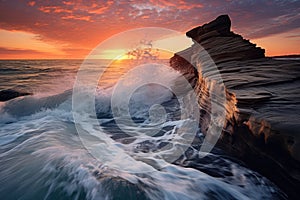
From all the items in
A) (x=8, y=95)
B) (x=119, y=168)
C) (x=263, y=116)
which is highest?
(x=263, y=116)

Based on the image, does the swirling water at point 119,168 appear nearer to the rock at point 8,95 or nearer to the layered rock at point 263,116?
the layered rock at point 263,116

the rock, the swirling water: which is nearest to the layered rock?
the swirling water

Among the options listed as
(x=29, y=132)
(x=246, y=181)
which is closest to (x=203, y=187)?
(x=246, y=181)

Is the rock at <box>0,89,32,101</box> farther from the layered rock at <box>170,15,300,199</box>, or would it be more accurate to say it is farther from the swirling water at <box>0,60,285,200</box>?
the layered rock at <box>170,15,300,199</box>

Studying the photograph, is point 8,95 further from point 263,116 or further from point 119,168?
point 263,116

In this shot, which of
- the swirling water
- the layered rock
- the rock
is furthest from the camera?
the rock

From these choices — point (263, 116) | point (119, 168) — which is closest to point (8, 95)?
point (119, 168)

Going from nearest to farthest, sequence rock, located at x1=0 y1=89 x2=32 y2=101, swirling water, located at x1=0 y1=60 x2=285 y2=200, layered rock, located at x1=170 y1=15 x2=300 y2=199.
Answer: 1. layered rock, located at x1=170 y1=15 x2=300 y2=199
2. swirling water, located at x1=0 y1=60 x2=285 y2=200
3. rock, located at x1=0 y1=89 x2=32 y2=101

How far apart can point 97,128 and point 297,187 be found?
5203mm

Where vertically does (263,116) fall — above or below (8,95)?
above

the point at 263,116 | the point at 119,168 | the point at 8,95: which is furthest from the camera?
the point at 8,95

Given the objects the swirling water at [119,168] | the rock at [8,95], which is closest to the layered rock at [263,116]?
the swirling water at [119,168]

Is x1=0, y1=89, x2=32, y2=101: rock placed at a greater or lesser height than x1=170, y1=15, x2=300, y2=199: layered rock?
lesser

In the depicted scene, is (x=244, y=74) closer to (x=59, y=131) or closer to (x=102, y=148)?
(x=102, y=148)
